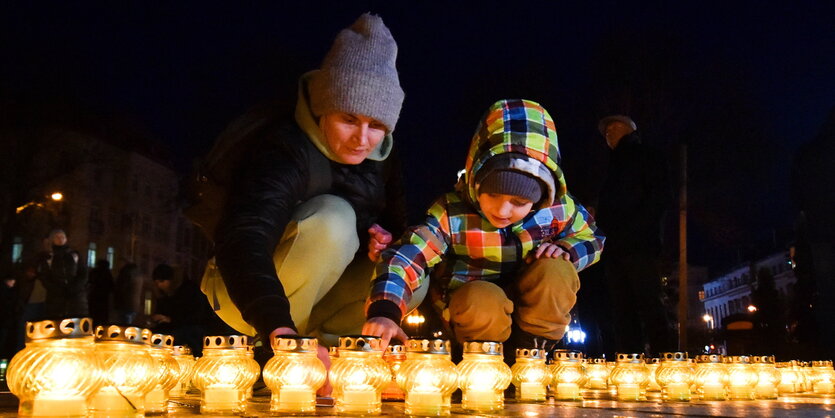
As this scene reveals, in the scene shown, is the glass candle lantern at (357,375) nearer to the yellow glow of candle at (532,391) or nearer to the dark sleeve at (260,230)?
the dark sleeve at (260,230)

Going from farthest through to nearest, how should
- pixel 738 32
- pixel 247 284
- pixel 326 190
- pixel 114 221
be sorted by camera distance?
1. pixel 114 221
2. pixel 738 32
3. pixel 326 190
4. pixel 247 284

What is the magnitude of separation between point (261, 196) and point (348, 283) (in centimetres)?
90

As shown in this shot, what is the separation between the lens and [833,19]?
1891 centimetres

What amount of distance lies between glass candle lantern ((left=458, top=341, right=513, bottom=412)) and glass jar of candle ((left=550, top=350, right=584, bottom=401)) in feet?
2.02

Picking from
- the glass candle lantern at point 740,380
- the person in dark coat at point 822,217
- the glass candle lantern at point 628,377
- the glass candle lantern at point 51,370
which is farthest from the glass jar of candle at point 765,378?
the person in dark coat at point 822,217

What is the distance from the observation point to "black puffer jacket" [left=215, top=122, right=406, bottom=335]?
229cm

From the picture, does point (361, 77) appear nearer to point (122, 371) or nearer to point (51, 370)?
point (122, 371)

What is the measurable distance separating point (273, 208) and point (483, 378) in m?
1.11

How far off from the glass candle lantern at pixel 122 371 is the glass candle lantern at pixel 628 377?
189 centimetres

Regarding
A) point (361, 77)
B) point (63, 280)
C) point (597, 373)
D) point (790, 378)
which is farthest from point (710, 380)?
point (63, 280)

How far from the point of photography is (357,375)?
1821 millimetres

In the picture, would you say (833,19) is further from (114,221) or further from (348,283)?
(114,221)

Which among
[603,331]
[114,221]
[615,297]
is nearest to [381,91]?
[615,297]

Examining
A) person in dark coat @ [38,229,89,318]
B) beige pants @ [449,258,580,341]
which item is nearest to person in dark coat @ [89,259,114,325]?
person in dark coat @ [38,229,89,318]
